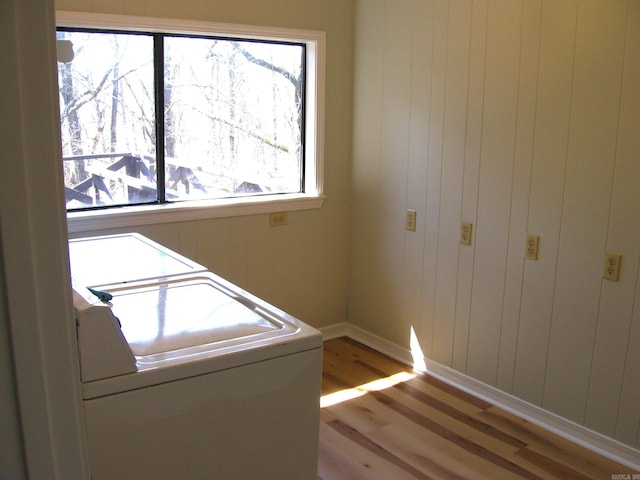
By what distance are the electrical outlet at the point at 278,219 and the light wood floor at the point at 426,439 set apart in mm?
973

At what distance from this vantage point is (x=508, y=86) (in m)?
2.98

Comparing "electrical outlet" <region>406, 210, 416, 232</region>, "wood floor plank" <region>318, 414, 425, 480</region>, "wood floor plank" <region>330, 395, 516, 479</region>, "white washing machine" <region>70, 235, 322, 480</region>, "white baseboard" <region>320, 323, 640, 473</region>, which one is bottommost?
"wood floor plank" <region>318, 414, 425, 480</region>

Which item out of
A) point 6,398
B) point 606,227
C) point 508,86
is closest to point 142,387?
point 6,398

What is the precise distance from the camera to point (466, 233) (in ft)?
10.8

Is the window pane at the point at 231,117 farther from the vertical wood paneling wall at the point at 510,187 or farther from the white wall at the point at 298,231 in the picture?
the vertical wood paneling wall at the point at 510,187

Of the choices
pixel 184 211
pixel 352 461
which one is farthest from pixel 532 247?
pixel 184 211

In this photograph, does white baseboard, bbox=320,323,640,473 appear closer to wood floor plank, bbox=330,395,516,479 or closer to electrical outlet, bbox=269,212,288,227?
wood floor plank, bbox=330,395,516,479

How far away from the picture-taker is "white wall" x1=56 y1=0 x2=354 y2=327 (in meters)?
3.43

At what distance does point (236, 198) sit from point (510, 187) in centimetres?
160

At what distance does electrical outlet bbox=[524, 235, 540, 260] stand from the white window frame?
1.42m

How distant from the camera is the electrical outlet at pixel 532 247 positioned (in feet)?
9.66

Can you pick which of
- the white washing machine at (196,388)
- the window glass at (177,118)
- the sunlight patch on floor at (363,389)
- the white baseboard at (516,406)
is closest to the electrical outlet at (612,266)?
the white baseboard at (516,406)

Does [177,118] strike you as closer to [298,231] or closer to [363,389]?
[298,231]

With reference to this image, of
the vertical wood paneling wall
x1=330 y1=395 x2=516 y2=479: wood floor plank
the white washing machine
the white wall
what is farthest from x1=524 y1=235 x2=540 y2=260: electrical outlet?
the white washing machine
